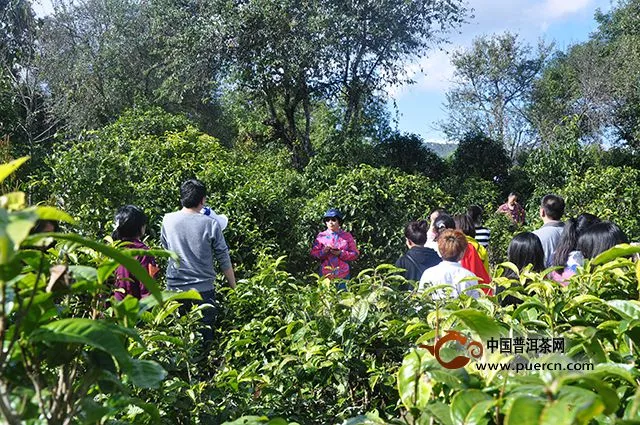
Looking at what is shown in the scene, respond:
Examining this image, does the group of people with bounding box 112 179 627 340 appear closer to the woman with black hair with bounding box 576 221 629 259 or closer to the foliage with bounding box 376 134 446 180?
the woman with black hair with bounding box 576 221 629 259

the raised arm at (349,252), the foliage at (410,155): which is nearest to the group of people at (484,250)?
the raised arm at (349,252)

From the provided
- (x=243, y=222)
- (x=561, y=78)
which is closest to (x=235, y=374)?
(x=243, y=222)

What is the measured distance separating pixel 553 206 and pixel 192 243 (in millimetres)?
2950

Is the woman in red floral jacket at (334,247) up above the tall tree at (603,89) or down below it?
below

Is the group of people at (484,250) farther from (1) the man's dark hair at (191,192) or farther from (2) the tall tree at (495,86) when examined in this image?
(2) the tall tree at (495,86)

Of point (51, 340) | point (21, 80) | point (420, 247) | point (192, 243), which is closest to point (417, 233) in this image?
point (420, 247)

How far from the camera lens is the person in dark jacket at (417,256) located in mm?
4656

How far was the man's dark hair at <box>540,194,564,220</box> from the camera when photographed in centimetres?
530

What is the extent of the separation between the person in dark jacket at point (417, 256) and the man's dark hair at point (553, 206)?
116 cm

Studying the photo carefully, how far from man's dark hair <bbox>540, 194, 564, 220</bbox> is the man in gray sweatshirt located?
107 inches

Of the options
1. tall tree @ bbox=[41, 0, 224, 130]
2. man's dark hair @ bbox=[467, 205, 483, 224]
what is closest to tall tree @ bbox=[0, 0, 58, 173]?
tall tree @ bbox=[41, 0, 224, 130]

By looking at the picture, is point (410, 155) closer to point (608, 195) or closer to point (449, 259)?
point (608, 195)

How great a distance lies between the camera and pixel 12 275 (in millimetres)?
1097

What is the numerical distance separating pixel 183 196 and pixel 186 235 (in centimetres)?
26
